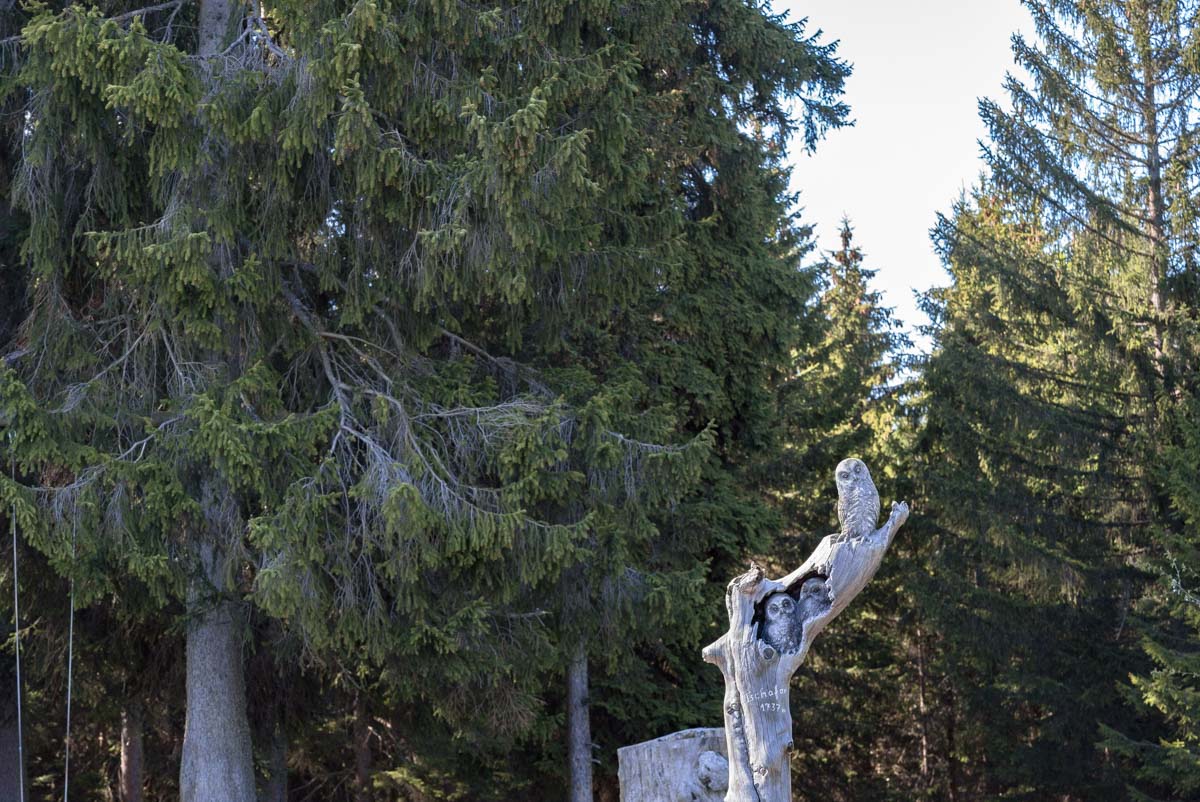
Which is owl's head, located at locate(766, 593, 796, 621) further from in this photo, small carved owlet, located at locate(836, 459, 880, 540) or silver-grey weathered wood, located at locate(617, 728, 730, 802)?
silver-grey weathered wood, located at locate(617, 728, 730, 802)

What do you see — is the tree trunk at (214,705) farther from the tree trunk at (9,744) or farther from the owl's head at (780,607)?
the owl's head at (780,607)

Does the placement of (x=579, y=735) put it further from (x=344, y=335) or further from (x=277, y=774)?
(x=344, y=335)

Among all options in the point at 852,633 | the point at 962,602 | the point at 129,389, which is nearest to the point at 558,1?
the point at 129,389

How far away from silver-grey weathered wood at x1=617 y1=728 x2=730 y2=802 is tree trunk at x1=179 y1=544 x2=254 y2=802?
4152mm

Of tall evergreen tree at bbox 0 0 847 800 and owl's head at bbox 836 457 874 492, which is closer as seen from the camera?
owl's head at bbox 836 457 874 492

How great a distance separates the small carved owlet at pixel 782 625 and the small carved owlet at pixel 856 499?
42 cm

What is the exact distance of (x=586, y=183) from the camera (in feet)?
33.5

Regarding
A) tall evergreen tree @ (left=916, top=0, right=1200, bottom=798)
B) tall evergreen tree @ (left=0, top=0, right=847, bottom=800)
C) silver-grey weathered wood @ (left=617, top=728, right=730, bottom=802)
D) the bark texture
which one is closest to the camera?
silver-grey weathered wood @ (left=617, top=728, right=730, bottom=802)

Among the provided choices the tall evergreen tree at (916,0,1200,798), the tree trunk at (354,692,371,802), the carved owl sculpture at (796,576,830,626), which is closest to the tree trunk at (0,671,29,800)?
the tree trunk at (354,692,371,802)

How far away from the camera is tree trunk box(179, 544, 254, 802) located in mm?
10961

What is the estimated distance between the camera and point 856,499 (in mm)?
5816

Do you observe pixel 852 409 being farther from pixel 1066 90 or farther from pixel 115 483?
pixel 115 483

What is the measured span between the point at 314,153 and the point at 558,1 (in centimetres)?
224

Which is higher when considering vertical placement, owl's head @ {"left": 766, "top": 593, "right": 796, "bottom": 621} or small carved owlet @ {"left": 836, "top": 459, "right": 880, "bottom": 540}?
small carved owlet @ {"left": 836, "top": 459, "right": 880, "bottom": 540}
